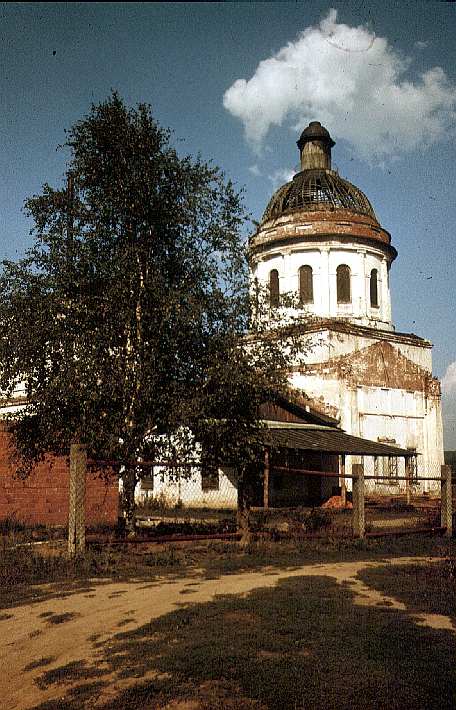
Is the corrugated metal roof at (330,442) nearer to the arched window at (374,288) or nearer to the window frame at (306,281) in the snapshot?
the window frame at (306,281)

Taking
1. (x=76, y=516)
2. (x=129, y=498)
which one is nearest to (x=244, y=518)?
(x=129, y=498)

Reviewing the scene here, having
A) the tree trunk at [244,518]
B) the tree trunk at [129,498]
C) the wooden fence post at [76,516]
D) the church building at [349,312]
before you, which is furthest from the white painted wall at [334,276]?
the wooden fence post at [76,516]

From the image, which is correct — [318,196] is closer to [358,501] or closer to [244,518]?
[358,501]

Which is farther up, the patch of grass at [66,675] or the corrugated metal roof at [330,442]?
the corrugated metal roof at [330,442]

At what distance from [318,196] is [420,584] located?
32.5 meters

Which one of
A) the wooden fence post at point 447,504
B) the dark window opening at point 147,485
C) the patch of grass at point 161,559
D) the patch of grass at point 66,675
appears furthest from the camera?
the dark window opening at point 147,485

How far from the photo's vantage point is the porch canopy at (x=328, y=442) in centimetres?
2468

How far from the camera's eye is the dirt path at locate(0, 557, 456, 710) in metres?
5.09

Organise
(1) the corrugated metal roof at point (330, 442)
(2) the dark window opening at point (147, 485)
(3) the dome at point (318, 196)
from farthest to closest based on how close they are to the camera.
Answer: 1. (3) the dome at point (318, 196)
2. (2) the dark window opening at point (147, 485)
3. (1) the corrugated metal roof at point (330, 442)

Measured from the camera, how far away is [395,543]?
12.7m

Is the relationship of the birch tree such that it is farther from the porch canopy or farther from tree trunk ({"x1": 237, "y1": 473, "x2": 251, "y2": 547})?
the porch canopy

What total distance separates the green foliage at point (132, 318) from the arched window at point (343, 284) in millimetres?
24253

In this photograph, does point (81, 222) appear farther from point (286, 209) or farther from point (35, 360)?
point (286, 209)

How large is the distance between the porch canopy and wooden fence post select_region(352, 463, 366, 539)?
10310mm
